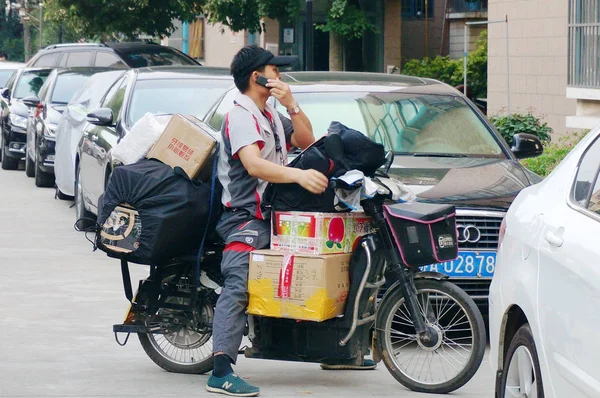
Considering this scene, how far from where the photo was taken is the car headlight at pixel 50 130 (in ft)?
58.7

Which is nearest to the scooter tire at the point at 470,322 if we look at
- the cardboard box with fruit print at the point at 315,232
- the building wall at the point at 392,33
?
the cardboard box with fruit print at the point at 315,232

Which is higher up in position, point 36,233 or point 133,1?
point 133,1

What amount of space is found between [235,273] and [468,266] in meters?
1.75

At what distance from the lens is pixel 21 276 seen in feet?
34.7

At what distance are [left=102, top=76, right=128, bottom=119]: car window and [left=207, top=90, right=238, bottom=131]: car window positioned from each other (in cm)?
305

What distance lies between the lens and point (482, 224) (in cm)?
779

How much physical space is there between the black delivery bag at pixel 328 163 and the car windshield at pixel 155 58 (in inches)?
603

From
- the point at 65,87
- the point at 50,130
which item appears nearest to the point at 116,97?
the point at 50,130

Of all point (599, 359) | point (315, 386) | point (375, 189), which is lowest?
point (315, 386)

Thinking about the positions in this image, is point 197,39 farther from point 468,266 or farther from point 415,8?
point 468,266

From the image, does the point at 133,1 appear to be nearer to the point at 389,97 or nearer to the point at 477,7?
the point at 477,7

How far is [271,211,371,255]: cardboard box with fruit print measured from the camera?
21.3ft

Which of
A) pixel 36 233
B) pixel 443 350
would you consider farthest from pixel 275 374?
pixel 36 233

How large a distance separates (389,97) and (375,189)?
125 inches
